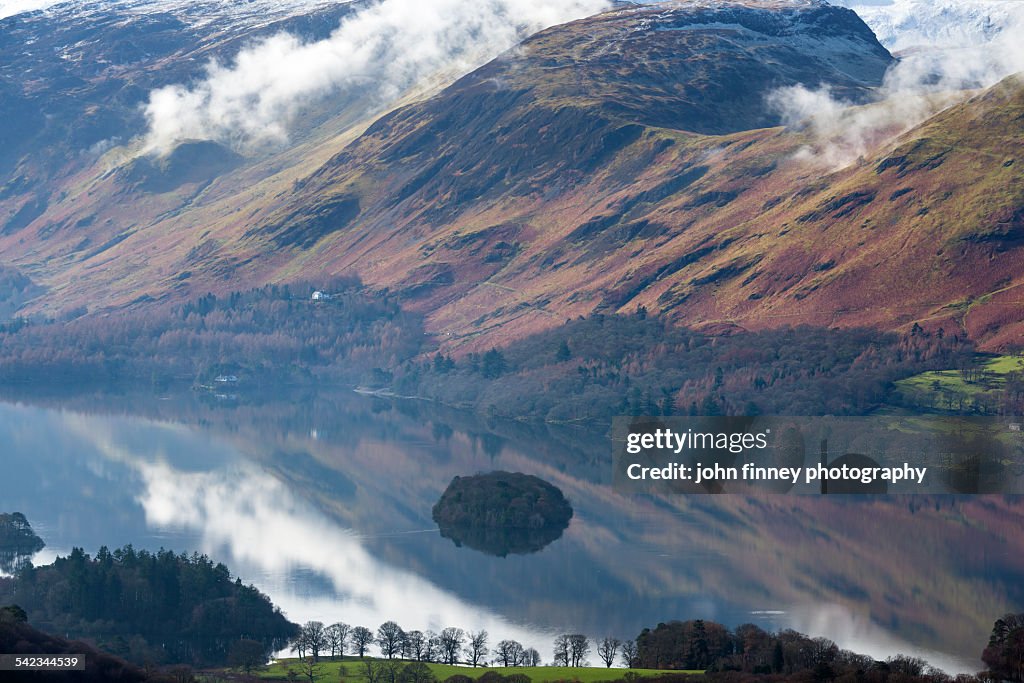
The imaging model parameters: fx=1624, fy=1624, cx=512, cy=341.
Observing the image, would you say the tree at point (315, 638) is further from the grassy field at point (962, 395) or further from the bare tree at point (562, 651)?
the grassy field at point (962, 395)

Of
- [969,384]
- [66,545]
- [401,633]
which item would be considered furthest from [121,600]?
[969,384]

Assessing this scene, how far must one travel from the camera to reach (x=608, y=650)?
101125 millimetres

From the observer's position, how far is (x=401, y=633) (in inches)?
4033

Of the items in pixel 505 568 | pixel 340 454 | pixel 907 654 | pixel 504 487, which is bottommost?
pixel 907 654

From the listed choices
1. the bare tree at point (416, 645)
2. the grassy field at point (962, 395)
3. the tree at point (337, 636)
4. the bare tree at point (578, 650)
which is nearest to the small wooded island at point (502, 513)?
the tree at point (337, 636)

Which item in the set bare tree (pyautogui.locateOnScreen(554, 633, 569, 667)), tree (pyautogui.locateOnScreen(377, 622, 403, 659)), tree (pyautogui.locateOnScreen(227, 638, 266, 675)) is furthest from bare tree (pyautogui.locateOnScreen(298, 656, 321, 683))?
bare tree (pyautogui.locateOnScreen(554, 633, 569, 667))

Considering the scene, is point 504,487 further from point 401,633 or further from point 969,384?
point 969,384

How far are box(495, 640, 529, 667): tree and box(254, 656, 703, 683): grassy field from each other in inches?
136

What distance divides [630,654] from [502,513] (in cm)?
4777

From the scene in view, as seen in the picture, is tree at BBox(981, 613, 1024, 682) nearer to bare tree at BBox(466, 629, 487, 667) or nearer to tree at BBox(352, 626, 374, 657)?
bare tree at BBox(466, 629, 487, 667)

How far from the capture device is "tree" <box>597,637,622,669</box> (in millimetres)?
99856

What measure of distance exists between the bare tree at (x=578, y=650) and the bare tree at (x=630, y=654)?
2495 mm

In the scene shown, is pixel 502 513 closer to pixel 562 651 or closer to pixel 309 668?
pixel 562 651

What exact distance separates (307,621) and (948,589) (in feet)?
159
